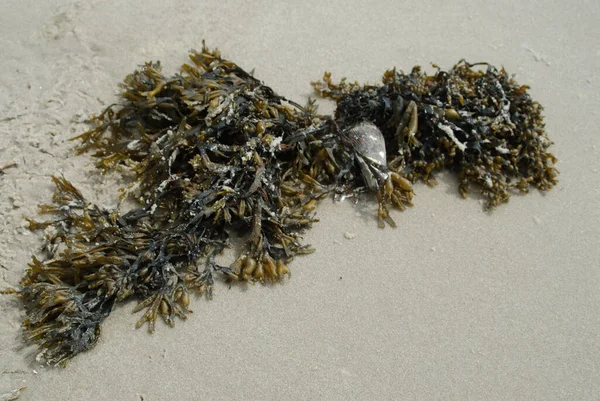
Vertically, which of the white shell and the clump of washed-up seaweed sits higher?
the clump of washed-up seaweed

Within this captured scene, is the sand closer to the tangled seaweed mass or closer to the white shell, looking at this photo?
the tangled seaweed mass

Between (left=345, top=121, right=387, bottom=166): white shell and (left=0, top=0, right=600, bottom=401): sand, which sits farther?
(left=345, top=121, right=387, bottom=166): white shell

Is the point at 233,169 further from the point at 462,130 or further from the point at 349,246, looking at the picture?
the point at 462,130

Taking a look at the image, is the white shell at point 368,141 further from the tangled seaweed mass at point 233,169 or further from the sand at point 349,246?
the sand at point 349,246

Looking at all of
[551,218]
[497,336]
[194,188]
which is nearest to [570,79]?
[551,218]

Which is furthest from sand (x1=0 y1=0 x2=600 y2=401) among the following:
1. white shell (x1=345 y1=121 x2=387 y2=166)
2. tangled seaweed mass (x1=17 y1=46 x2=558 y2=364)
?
white shell (x1=345 y1=121 x2=387 y2=166)

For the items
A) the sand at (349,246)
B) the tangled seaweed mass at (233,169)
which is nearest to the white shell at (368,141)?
the tangled seaweed mass at (233,169)

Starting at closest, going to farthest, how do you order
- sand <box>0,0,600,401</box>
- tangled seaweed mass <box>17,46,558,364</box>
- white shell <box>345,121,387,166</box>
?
sand <box>0,0,600,401</box>, tangled seaweed mass <box>17,46,558,364</box>, white shell <box>345,121,387,166</box>
